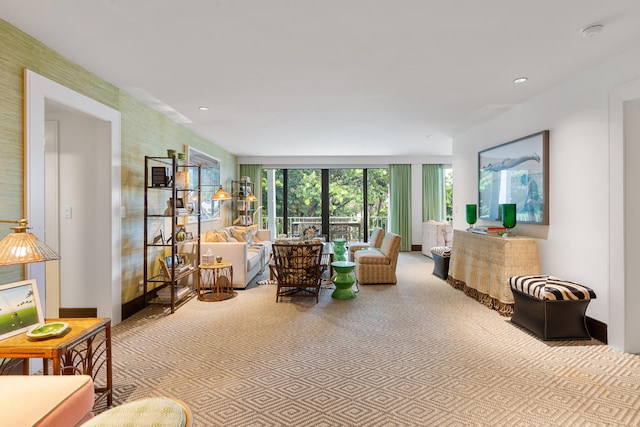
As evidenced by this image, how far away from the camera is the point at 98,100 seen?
3238mm

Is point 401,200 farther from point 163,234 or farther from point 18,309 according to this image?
point 18,309

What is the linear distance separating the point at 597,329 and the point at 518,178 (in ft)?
5.99

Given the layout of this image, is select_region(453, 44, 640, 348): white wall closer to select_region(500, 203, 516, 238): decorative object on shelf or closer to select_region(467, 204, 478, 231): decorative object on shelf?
select_region(500, 203, 516, 238): decorative object on shelf

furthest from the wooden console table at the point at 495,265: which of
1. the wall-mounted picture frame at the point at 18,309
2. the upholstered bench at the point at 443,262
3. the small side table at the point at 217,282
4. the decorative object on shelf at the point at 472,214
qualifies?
the wall-mounted picture frame at the point at 18,309

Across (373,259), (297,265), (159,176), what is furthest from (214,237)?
(373,259)

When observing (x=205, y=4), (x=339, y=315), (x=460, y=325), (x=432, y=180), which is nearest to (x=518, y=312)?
(x=460, y=325)

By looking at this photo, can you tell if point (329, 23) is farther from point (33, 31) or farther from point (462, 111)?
point (462, 111)

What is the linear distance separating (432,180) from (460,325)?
229 inches

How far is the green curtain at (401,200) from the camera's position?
8.67 metres

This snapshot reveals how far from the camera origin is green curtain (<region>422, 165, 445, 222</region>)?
8.70 meters

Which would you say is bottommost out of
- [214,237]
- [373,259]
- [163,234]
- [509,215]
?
[373,259]

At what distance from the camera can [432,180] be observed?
343 inches

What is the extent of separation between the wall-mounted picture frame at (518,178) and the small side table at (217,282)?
150 inches

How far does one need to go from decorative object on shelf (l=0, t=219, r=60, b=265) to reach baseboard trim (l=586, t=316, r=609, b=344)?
423cm
